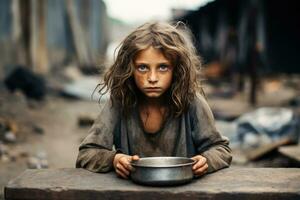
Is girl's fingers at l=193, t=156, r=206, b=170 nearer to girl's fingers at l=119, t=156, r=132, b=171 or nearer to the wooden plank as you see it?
girl's fingers at l=119, t=156, r=132, b=171

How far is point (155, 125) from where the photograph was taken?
3096mm

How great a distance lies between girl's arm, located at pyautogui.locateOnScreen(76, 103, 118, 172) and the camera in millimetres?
2900

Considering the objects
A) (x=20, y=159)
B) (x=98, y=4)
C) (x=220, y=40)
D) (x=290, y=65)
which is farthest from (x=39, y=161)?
(x=98, y=4)

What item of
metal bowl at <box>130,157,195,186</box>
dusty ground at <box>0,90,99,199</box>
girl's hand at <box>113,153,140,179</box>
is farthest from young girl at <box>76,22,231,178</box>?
dusty ground at <box>0,90,99,199</box>

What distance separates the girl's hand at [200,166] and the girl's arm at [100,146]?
512 millimetres

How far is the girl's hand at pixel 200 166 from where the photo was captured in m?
2.67

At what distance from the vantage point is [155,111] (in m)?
3.11

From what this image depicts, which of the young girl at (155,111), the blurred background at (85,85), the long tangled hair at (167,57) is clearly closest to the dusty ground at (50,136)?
the blurred background at (85,85)

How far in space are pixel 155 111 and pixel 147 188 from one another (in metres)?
0.71

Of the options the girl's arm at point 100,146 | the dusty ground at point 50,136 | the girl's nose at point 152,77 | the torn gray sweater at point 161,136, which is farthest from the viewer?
the dusty ground at point 50,136

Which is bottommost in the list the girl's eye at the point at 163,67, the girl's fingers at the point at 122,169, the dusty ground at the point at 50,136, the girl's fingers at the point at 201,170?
the dusty ground at the point at 50,136

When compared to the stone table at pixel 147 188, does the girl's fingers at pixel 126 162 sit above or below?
above

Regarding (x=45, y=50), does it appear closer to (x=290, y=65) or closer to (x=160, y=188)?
(x=290, y=65)

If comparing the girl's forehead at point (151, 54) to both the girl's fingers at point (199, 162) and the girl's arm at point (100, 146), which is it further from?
the girl's fingers at point (199, 162)
